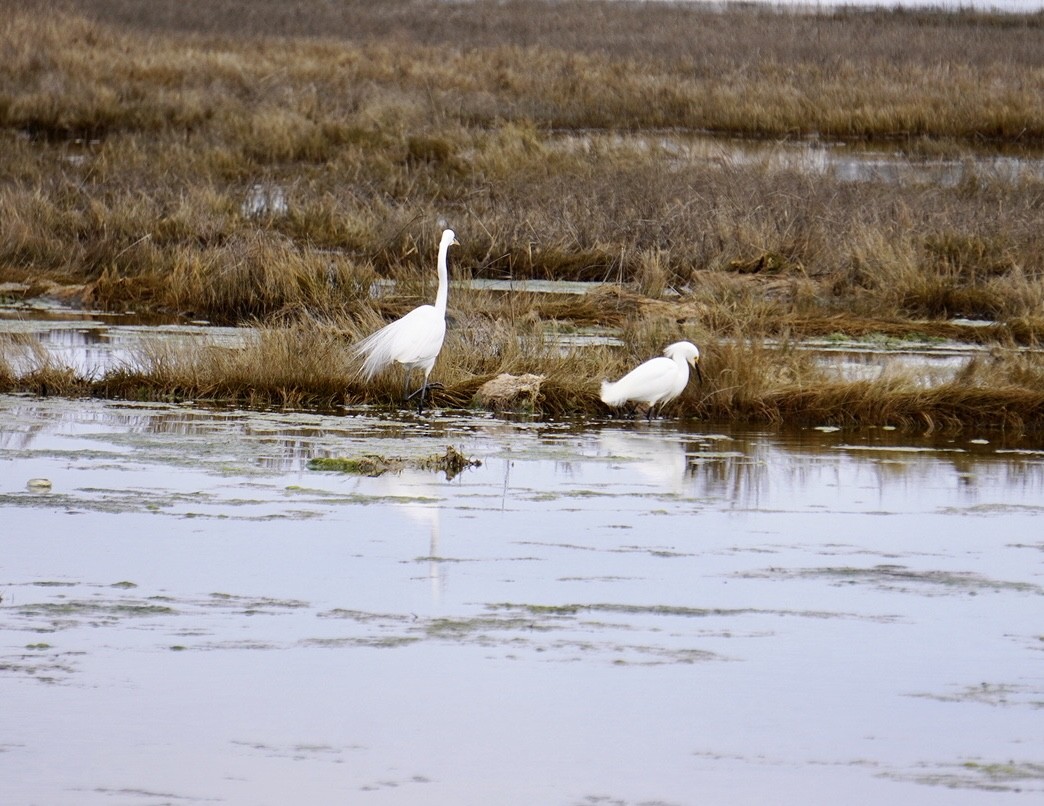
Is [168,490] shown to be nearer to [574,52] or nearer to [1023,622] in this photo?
[1023,622]

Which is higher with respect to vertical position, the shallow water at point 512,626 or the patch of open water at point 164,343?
the patch of open water at point 164,343

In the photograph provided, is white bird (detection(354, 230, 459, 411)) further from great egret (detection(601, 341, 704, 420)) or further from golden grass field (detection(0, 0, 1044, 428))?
great egret (detection(601, 341, 704, 420))

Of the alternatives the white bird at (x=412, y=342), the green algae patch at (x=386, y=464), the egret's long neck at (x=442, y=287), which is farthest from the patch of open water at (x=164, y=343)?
the green algae patch at (x=386, y=464)

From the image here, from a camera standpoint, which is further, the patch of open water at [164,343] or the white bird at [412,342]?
the patch of open water at [164,343]

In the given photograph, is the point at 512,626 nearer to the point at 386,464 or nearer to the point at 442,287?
the point at 386,464

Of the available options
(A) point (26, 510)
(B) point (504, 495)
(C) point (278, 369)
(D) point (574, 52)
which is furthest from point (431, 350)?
(D) point (574, 52)

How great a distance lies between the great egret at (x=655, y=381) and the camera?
1024cm

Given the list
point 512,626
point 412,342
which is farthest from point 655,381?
point 512,626

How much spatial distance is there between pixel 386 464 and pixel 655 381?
2.21m

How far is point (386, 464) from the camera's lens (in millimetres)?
8734

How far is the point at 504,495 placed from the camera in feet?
27.1

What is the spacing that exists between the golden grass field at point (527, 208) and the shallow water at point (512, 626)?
1.66 metres

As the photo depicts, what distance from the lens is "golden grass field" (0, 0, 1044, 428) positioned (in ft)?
36.4

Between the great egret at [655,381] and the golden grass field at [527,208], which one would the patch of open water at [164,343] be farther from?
the great egret at [655,381]
